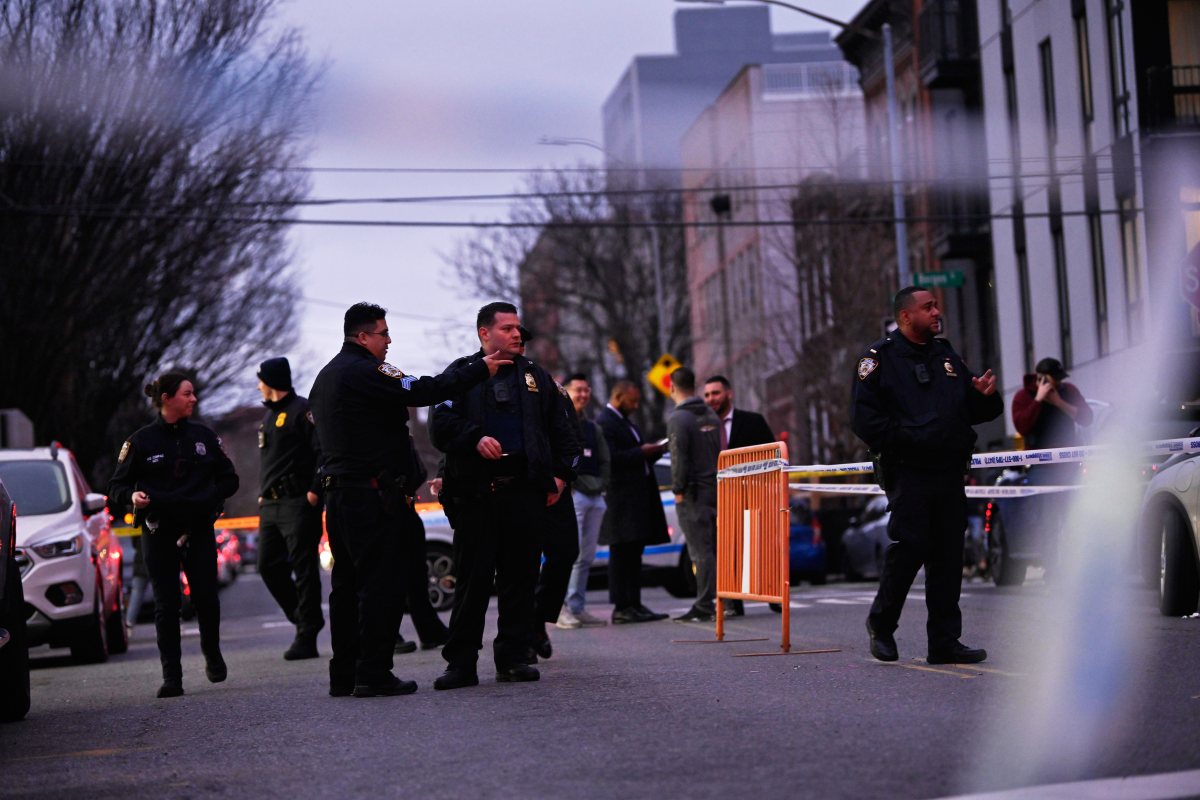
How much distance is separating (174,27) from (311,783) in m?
27.9

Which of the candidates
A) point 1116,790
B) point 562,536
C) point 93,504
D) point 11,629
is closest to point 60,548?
point 93,504

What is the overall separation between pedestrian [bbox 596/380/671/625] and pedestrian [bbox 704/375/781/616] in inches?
21.1

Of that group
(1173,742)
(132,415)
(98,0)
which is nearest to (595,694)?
(1173,742)

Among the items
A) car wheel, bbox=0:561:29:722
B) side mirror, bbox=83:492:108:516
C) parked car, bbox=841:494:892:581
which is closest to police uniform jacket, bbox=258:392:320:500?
side mirror, bbox=83:492:108:516

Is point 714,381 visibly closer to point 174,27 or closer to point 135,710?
point 135,710

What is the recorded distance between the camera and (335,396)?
10.0 metres

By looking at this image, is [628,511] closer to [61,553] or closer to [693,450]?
[693,450]

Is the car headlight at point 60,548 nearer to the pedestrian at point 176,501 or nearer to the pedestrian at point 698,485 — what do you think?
the pedestrian at point 176,501

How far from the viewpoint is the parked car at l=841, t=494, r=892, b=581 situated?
2544 cm

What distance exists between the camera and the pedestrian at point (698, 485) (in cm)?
1586

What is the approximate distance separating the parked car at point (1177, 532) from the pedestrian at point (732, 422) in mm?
3389

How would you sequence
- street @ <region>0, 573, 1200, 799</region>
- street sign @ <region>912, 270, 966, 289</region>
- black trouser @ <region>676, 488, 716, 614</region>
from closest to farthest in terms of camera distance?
street @ <region>0, 573, 1200, 799</region>
black trouser @ <region>676, 488, 716, 614</region>
street sign @ <region>912, 270, 966, 289</region>

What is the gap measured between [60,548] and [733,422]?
5.21 meters

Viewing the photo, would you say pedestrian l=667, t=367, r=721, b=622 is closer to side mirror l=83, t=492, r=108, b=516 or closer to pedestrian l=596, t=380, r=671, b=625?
pedestrian l=596, t=380, r=671, b=625
